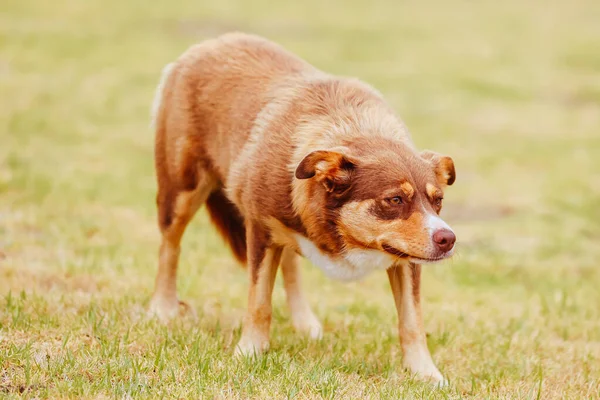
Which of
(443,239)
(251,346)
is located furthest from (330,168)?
(251,346)

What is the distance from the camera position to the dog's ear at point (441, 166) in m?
5.67

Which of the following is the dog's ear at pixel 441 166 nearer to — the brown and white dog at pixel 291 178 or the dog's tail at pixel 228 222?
the brown and white dog at pixel 291 178

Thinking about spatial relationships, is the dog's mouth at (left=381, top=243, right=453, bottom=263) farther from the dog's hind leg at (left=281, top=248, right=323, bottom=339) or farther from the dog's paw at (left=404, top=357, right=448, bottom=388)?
the dog's hind leg at (left=281, top=248, right=323, bottom=339)

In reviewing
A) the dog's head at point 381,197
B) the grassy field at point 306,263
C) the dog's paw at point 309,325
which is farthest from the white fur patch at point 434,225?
the dog's paw at point 309,325

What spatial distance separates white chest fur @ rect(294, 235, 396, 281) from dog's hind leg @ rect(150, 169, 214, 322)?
1588 mm

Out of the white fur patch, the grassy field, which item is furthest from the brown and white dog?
the grassy field

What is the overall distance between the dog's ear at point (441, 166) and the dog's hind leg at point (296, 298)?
1.81 m

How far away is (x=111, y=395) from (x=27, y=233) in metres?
5.16

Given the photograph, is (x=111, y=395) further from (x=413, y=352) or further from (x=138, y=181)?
(x=138, y=181)

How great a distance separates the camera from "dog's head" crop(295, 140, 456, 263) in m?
5.11

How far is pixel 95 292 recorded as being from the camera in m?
7.27

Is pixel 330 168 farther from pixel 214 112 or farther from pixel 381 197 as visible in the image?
pixel 214 112

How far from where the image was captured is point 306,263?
9945 mm

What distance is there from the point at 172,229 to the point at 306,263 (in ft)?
9.60
